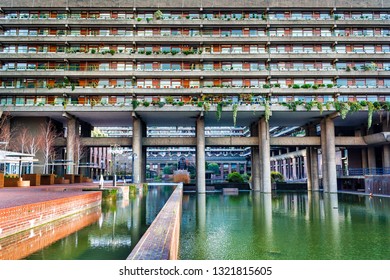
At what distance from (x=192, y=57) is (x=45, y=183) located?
22962 mm

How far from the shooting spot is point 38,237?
10734 mm

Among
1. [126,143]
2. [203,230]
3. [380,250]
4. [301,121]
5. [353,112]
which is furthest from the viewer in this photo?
[301,121]

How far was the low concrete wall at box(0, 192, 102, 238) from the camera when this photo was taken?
32.6 feet

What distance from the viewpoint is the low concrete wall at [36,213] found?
32.6ft

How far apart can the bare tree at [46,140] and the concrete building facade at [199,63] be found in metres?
1.27

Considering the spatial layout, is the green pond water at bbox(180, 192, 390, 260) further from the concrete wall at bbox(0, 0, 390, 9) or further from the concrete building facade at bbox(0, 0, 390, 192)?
the concrete wall at bbox(0, 0, 390, 9)

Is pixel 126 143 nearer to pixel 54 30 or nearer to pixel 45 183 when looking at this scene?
pixel 45 183

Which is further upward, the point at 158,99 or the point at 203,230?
the point at 158,99

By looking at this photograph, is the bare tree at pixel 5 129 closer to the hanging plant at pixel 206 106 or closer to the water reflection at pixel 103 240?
the hanging plant at pixel 206 106

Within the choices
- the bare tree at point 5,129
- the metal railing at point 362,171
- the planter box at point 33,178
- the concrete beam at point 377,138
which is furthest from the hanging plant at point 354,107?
the bare tree at point 5,129

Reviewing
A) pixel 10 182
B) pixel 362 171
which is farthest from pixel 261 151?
pixel 10 182

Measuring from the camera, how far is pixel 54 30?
42.3m

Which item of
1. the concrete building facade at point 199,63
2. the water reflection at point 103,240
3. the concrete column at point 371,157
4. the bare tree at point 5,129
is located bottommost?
the water reflection at point 103,240

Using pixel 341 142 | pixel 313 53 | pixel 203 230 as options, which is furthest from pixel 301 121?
pixel 203 230
